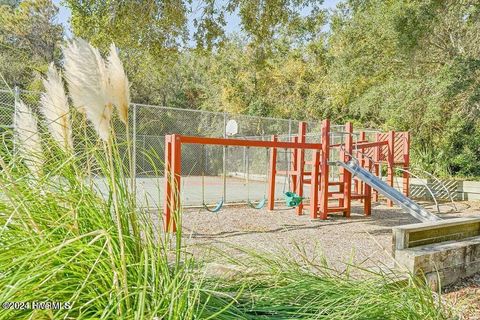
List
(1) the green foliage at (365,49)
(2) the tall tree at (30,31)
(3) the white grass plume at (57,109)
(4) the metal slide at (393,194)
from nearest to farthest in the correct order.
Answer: (3) the white grass plume at (57,109) < (4) the metal slide at (393,194) < (1) the green foliage at (365,49) < (2) the tall tree at (30,31)

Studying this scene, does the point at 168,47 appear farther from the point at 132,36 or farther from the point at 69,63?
the point at 69,63

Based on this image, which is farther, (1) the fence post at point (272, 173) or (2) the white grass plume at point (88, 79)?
(1) the fence post at point (272, 173)

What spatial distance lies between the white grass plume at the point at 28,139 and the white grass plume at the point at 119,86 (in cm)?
45

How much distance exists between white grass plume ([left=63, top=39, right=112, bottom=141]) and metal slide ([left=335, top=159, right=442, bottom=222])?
4671 millimetres

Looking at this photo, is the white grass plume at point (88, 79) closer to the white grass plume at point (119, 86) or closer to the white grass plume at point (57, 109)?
the white grass plume at point (119, 86)

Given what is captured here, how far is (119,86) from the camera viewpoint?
1.13m

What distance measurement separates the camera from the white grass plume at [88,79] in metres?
1.08

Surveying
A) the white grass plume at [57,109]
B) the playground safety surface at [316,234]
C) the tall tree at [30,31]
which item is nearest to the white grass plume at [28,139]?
the white grass plume at [57,109]

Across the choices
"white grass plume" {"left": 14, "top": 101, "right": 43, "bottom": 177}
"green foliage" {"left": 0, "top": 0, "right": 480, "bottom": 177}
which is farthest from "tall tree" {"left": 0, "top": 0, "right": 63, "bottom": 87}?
"white grass plume" {"left": 14, "top": 101, "right": 43, "bottom": 177}

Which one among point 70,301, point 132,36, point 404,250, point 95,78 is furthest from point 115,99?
point 132,36

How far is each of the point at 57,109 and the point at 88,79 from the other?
39 centimetres

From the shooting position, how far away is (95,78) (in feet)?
3.58

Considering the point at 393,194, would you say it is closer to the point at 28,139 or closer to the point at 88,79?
the point at 28,139

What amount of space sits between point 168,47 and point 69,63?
720 cm
